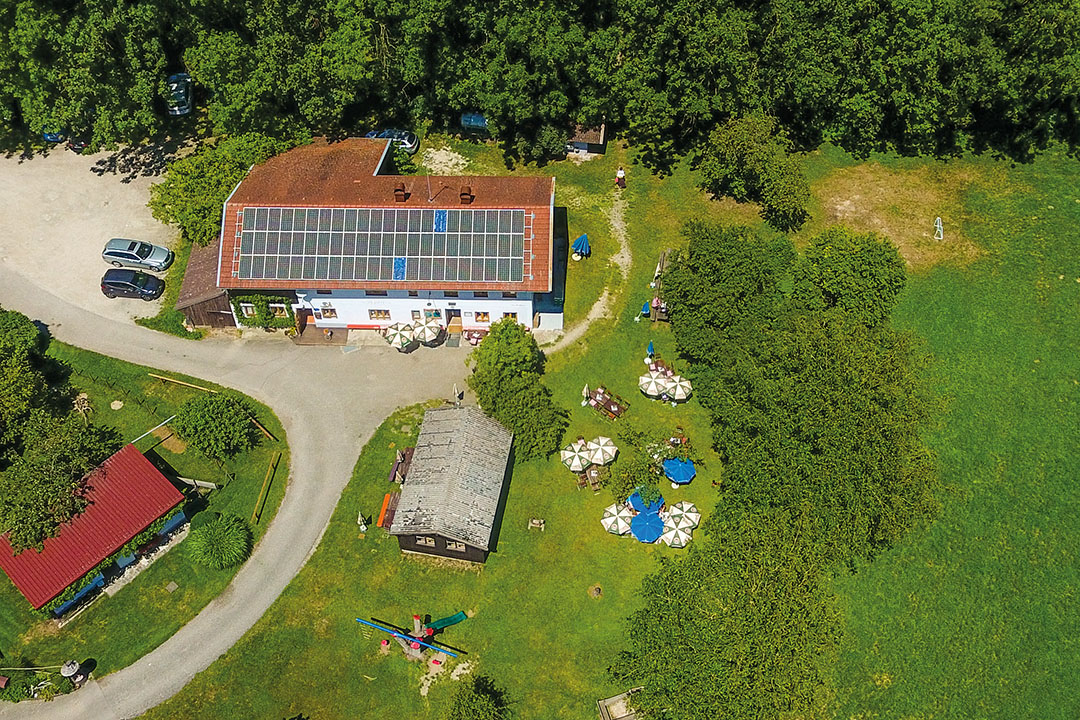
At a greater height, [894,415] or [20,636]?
[894,415]

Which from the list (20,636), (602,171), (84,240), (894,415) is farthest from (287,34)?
(894,415)

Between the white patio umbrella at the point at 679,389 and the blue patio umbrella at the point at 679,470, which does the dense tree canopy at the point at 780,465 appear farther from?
the blue patio umbrella at the point at 679,470

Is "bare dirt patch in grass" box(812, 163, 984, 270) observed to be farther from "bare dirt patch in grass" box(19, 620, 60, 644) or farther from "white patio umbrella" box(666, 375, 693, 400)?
"bare dirt patch in grass" box(19, 620, 60, 644)

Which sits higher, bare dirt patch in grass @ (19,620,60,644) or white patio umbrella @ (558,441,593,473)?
white patio umbrella @ (558,441,593,473)

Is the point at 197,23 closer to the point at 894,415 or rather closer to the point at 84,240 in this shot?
the point at 84,240

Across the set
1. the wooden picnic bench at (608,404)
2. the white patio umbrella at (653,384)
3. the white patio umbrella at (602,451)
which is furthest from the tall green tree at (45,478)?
the white patio umbrella at (653,384)

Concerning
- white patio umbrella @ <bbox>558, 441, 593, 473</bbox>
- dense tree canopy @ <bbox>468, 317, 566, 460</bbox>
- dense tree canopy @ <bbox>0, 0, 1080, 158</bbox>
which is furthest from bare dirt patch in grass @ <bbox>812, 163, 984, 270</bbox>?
white patio umbrella @ <bbox>558, 441, 593, 473</bbox>
